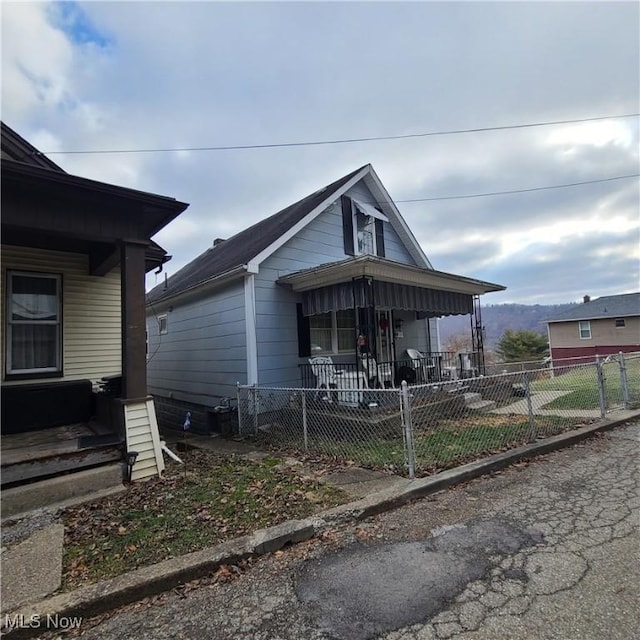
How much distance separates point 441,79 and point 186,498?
10.2 metres

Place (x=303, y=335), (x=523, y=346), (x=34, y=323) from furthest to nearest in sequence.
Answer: (x=523, y=346)
(x=303, y=335)
(x=34, y=323)

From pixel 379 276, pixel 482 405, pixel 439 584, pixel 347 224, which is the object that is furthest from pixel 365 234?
pixel 439 584

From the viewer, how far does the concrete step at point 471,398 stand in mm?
8297

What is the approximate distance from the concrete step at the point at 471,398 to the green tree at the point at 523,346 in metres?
22.3

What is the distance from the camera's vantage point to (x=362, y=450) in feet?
18.2

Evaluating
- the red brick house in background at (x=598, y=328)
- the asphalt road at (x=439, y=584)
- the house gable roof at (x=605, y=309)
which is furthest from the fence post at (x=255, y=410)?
the house gable roof at (x=605, y=309)

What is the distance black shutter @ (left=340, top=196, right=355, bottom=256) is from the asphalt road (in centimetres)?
748

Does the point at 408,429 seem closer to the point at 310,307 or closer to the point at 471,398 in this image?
the point at 310,307

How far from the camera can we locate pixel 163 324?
11.8 m

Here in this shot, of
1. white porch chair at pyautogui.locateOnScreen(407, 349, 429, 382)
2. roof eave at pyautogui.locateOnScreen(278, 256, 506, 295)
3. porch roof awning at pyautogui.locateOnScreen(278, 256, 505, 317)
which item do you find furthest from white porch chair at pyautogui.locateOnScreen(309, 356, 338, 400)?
white porch chair at pyautogui.locateOnScreen(407, 349, 429, 382)

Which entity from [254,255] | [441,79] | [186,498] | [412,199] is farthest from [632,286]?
[186,498]

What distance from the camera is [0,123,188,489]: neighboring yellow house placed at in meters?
4.30

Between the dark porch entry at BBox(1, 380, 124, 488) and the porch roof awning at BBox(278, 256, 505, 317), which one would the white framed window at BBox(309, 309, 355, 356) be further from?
the dark porch entry at BBox(1, 380, 124, 488)
